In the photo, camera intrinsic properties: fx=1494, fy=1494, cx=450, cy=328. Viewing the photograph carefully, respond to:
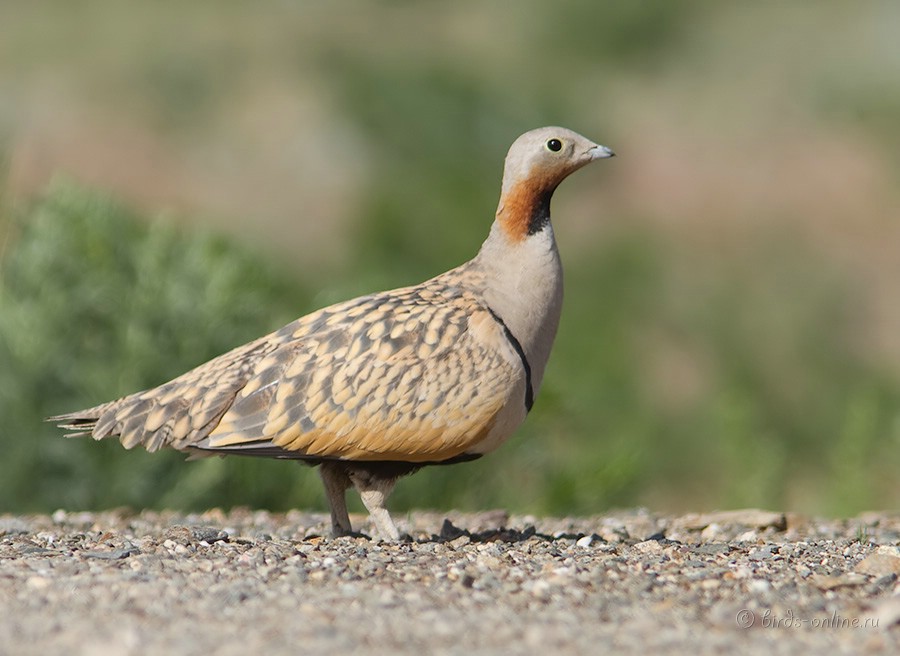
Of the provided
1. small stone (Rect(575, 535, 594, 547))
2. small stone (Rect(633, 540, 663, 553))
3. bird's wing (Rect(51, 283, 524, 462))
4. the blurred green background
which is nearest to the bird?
bird's wing (Rect(51, 283, 524, 462))

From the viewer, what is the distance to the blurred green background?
35.8ft

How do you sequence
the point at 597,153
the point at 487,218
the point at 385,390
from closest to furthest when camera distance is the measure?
the point at 385,390, the point at 597,153, the point at 487,218

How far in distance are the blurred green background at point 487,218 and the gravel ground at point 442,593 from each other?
3.76 m

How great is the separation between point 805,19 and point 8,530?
128 ft

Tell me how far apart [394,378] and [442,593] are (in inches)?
59.4

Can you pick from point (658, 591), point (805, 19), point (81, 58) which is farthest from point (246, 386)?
point (805, 19)

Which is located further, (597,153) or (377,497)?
(597,153)

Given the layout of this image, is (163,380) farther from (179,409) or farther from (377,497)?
(377,497)

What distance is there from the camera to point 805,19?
141 ft

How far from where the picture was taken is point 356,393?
674 cm

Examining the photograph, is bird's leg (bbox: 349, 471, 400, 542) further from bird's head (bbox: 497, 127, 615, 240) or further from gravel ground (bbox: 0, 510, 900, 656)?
bird's head (bbox: 497, 127, 615, 240)

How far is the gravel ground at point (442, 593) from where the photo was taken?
4770 mm

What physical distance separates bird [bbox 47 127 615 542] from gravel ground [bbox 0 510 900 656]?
0.42 m

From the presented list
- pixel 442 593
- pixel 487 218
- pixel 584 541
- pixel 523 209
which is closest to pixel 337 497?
pixel 584 541
